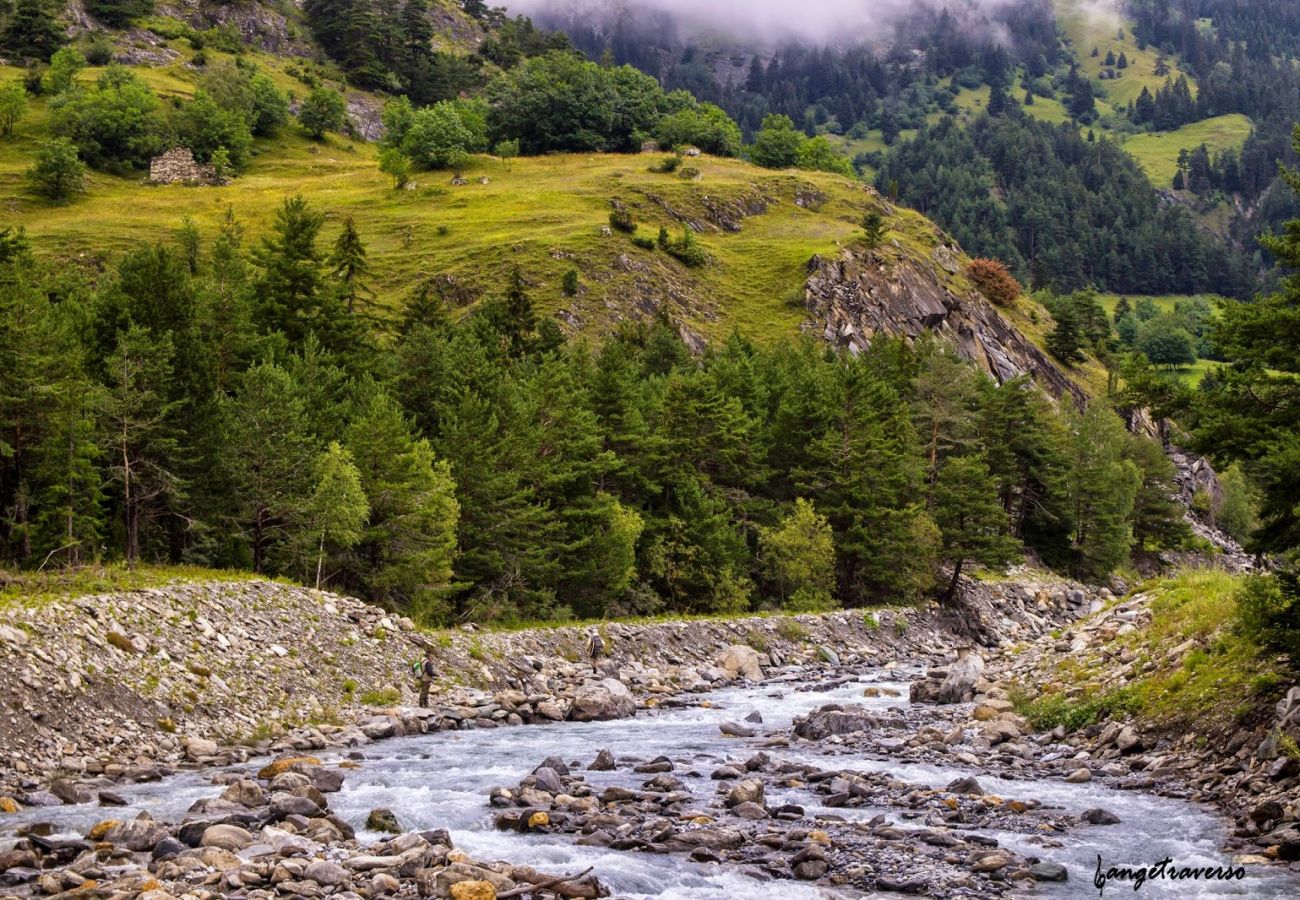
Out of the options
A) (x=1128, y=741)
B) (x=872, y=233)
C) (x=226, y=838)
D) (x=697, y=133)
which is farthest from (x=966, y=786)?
(x=697, y=133)

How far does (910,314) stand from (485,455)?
86.5 m

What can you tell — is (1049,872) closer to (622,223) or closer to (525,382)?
(525,382)

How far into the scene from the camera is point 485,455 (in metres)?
51.3

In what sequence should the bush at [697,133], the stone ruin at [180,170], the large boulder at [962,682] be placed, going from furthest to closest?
A: the bush at [697,133] → the stone ruin at [180,170] → the large boulder at [962,682]

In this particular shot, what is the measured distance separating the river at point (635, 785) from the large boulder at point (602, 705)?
1.11m

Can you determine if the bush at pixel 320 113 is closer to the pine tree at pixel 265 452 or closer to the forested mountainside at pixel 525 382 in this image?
the forested mountainside at pixel 525 382

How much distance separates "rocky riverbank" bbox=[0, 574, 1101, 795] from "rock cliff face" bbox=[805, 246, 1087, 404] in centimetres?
7590

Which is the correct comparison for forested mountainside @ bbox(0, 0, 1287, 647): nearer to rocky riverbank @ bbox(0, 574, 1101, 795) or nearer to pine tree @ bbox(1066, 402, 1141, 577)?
pine tree @ bbox(1066, 402, 1141, 577)

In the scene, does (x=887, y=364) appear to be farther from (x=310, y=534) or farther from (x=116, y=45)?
(x=116, y=45)

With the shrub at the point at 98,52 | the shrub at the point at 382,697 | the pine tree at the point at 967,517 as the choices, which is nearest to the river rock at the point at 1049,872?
the shrub at the point at 382,697

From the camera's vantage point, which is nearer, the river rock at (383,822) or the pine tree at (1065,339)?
the river rock at (383,822)

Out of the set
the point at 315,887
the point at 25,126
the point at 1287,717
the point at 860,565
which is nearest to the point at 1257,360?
the point at 1287,717

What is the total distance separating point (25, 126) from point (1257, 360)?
7003 inches

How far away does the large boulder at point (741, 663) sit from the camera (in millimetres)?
49062
